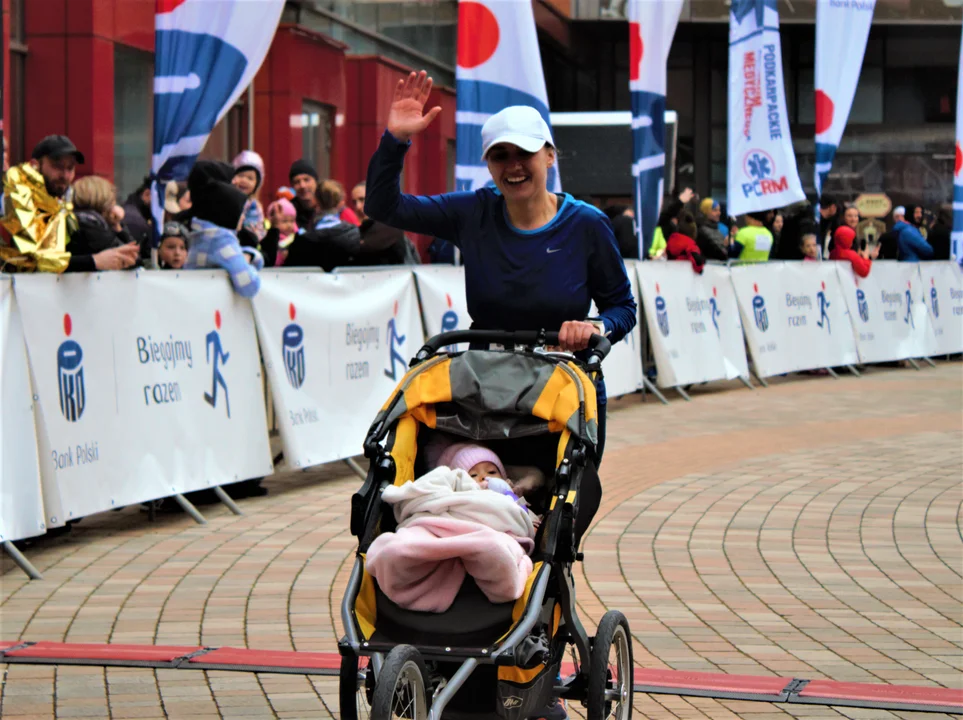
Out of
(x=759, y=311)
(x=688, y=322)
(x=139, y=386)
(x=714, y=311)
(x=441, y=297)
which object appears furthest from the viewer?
(x=759, y=311)

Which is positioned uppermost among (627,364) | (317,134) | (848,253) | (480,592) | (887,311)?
(317,134)

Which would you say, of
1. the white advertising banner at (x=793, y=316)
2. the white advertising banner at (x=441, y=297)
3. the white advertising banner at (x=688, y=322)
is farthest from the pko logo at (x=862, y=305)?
the white advertising banner at (x=441, y=297)

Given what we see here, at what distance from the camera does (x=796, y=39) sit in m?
44.1

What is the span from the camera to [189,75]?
9.21 metres

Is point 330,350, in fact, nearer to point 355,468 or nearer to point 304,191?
point 355,468

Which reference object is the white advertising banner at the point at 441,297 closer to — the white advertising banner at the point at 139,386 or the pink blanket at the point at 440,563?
the white advertising banner at the point at 139,386

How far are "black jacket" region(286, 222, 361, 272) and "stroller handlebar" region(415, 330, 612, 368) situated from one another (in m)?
6.53

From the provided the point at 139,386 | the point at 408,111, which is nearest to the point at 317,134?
the point at 139,386

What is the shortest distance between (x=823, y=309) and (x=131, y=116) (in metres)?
8.78

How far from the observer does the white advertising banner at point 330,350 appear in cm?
964

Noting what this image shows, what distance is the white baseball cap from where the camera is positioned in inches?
184

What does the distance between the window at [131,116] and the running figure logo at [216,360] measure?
9.86 m

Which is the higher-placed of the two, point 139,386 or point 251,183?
point 251,183

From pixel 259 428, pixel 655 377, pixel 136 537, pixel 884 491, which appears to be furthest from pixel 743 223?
pixel 136 537
